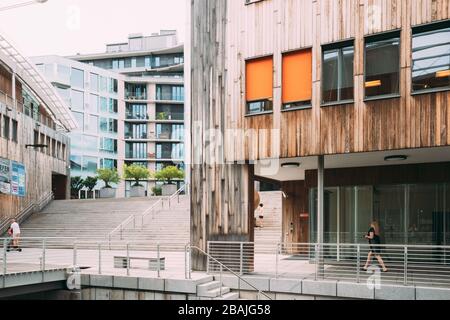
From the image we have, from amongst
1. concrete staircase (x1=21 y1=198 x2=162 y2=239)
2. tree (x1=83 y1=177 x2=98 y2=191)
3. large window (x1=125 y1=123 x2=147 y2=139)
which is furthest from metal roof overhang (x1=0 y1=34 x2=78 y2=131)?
large window (x1=125 y1=123 x2=147 y2=139)

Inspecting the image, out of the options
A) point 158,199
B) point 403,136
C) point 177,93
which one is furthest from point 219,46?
point 177,93

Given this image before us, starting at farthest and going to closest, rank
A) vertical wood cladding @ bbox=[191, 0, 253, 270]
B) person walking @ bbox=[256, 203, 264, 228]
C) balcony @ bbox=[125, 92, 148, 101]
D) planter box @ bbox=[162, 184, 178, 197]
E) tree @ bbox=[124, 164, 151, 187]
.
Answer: balcony @ bbox=[125, 92, 148, 101]
tree @ bbox=[124, 164, 151, 187]
planter box @ bbox=[162, 184, 178, 197]
person walking @ bbox=[256, 203, 264, 228]
vertical wood cladding @ bbox=[191, 0, 253, 270]

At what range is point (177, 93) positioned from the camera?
80062mm

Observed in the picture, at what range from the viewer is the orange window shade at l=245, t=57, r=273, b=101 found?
48.0 ft

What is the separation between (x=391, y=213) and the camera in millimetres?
16844

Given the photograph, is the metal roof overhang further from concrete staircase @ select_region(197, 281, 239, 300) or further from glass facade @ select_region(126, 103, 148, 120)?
glass facade @ select_region(126, 103, 148, 120)

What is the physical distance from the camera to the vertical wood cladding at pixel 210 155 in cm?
1498

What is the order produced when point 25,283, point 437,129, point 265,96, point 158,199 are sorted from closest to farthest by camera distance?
point 437,129
point 25,283
point 265,96
point 158,199

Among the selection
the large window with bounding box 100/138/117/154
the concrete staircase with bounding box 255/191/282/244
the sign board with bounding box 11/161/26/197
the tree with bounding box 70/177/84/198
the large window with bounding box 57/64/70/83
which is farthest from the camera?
the large window with bounding box 100/138/117/154

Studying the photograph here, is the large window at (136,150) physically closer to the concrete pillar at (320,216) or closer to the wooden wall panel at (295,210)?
the wooden wall panel at (295,210)

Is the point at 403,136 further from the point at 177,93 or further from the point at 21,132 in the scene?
the point at 177,93

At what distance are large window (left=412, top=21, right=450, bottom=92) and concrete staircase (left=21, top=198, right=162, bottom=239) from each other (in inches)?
794

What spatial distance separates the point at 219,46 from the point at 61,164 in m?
32.2

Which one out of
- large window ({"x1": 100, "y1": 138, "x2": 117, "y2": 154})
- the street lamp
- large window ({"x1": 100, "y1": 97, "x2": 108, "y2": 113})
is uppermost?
large window ({"x1": 100, "y1": 97, "x2": 108, "y2": 113})
